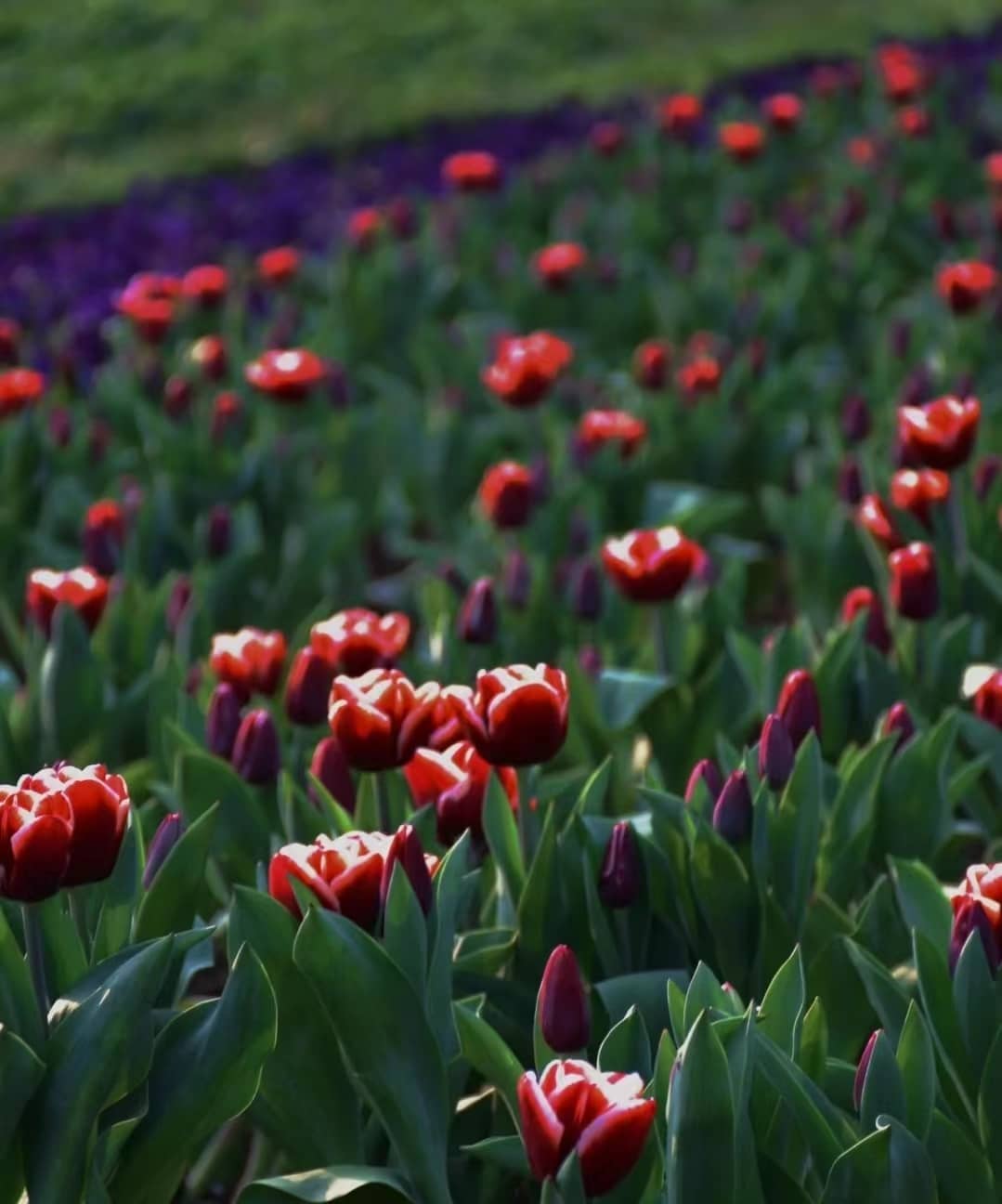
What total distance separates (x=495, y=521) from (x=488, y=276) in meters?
2.70

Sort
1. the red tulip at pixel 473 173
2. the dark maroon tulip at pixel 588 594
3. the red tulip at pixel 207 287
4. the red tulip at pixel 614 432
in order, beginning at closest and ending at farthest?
the dark maroon tulip at pixel 588 594, the red tulip at pixel 614 432, the red tulip at pixel 207 287, the red tulip at pixel 473 173

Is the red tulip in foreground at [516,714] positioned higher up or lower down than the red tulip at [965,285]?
higher up

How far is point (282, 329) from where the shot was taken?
4.98 metres

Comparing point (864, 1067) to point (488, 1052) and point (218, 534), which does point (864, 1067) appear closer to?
point (488, 1052)

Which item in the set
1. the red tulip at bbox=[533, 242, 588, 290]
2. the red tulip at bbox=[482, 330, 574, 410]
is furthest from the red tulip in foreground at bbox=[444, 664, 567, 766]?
the red tulip at bbox=[533, 242, 588, 290]

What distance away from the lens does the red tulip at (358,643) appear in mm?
2350

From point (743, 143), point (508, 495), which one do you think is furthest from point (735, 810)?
point (743, 143)

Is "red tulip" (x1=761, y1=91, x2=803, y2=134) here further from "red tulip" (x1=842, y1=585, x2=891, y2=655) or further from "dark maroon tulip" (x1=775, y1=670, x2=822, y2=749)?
"dark maroon tulip" (x1=775, y1=670, x2=822, y2=749)

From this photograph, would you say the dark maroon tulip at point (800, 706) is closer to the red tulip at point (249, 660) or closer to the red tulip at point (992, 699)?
the red tulip at point (992, 699)

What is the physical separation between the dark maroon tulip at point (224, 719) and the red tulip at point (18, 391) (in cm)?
184

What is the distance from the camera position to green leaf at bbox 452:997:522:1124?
1708mm

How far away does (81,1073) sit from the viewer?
5.21 feet

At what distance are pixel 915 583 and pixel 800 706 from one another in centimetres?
45

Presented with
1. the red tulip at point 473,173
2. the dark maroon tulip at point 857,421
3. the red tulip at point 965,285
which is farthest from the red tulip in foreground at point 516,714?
the red tulip at point 473,173
